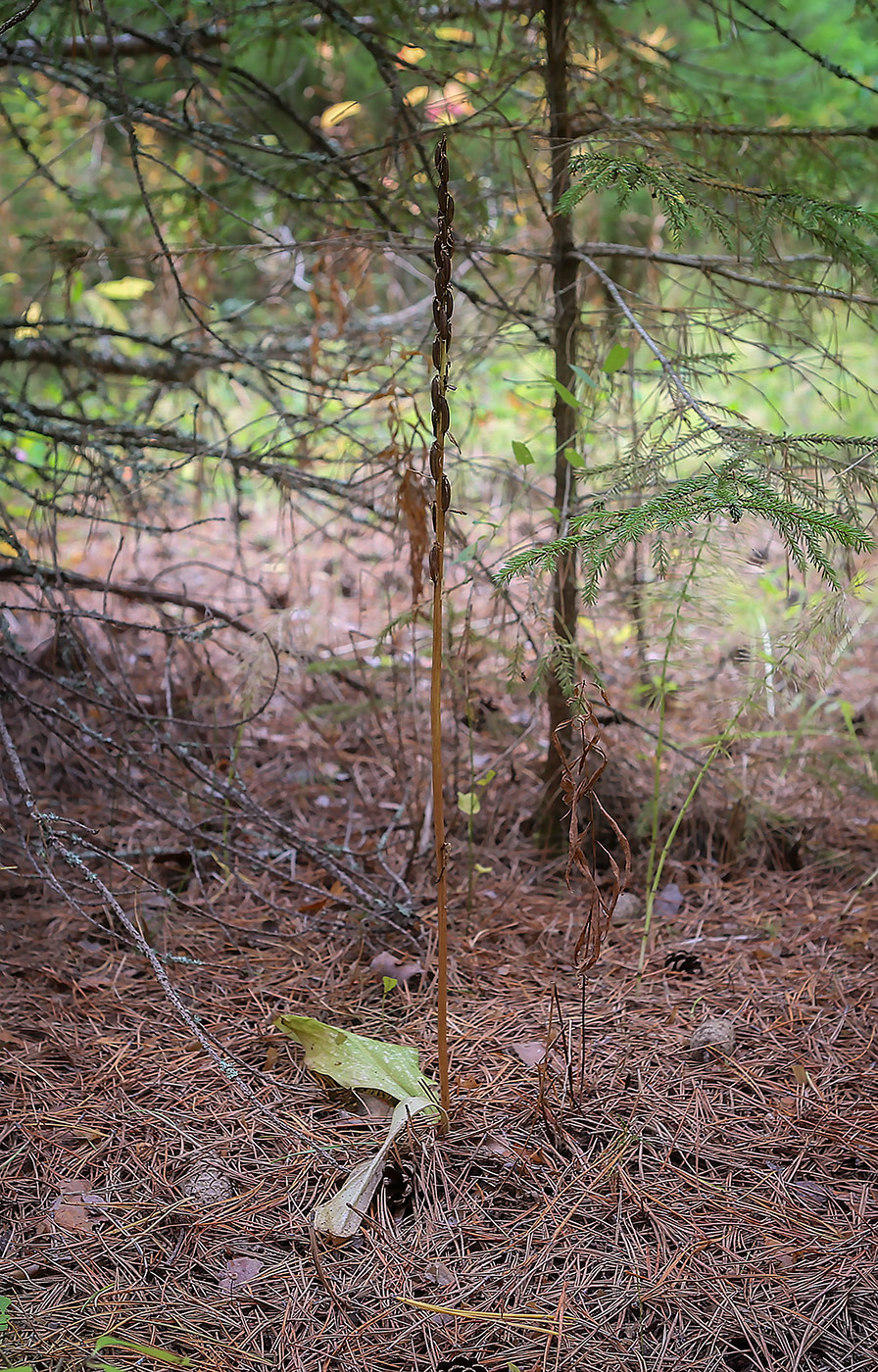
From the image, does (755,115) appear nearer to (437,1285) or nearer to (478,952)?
(478,952)

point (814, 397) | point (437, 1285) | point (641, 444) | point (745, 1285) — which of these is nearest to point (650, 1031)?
point (745, 1285)

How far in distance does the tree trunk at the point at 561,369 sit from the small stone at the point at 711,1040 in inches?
33.0

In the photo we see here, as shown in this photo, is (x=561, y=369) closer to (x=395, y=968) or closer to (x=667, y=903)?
(x=667, y=903)

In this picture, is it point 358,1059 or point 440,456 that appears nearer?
point 440,456

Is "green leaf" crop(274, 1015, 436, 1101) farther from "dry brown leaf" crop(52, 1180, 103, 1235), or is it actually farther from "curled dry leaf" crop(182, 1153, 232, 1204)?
"dry brown leaf" crop(52, 1180, 103, 1235)

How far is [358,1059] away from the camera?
193 centimetres

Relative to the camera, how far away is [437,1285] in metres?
1.52

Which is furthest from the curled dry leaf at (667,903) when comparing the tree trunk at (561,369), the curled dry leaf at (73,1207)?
the curled dry leaf at (73,1207)

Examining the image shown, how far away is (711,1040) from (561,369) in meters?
1.84

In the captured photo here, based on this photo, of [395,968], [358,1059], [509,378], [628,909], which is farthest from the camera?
[509,378]

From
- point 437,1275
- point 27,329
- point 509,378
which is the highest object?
point 27,329

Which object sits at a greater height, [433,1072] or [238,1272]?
[433,1072]

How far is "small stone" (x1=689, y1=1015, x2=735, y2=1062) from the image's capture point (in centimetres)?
206

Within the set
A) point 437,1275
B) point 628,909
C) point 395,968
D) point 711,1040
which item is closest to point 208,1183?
point 437,1275
